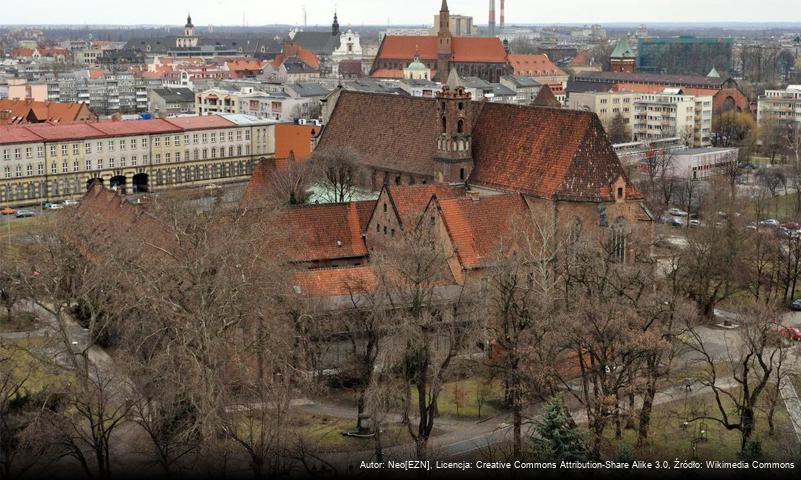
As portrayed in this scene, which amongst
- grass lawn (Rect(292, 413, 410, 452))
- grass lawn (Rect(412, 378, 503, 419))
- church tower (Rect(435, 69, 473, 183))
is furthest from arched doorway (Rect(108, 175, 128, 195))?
grass lawn (Rect(292, 413, 410, 452))

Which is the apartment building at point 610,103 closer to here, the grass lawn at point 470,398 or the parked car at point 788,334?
the parked car at point 788,334

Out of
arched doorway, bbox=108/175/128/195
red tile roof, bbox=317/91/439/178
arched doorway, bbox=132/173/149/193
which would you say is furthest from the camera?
arched doorway, bbox=132/173/149/193

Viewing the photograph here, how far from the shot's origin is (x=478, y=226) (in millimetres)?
63625

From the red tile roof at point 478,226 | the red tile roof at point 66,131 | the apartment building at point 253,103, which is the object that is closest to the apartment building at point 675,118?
the apartment building at point 253,103

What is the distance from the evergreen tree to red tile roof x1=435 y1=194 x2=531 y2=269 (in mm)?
19158

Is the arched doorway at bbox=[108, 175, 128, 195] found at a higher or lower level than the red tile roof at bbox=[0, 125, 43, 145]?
lower

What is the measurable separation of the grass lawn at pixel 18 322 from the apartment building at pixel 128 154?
4297 centimetres

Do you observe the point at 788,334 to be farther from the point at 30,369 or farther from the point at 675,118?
the point at 675,118

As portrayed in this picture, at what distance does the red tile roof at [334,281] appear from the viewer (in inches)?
2159

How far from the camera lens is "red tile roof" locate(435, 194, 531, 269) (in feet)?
204

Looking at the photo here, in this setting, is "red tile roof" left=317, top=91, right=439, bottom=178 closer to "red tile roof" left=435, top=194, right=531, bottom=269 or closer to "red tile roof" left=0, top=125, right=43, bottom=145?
"red tile roof" left=435, top=194, right=531, bottom=269

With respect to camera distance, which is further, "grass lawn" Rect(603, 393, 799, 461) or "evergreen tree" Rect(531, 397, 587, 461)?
"grass lawn" Rect(603, 393, 799, 461)

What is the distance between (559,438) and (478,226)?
2314cm

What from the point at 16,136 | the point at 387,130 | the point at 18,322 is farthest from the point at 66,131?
the point at 18,322
